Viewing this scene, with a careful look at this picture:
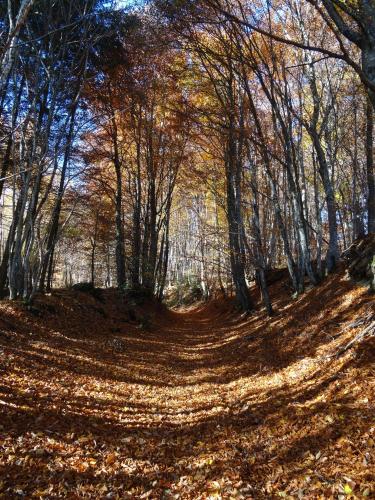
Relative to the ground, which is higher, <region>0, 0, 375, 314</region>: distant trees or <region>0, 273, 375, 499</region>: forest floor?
<region>0, 0, 375, 314</region>: distant trees

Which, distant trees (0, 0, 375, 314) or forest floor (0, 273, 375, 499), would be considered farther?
distant trees (0, 0, 375, 314)

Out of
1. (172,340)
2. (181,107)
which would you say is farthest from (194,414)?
(181,107)

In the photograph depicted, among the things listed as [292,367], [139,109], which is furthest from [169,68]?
[292,367]

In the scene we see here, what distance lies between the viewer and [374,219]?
1291 centimetres

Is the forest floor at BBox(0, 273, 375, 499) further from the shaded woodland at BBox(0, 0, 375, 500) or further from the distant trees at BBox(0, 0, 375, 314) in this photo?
the distant trees at BBox(0, 0, 375, 314)

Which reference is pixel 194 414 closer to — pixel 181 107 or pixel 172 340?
pixel 172 340

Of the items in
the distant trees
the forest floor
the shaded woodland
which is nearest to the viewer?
the forest floor

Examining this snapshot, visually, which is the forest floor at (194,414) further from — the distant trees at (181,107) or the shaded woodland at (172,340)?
the distant trees at (181,107)

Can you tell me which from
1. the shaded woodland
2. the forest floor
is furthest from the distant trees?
the forest floor

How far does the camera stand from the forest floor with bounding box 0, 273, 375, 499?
3.38 meters

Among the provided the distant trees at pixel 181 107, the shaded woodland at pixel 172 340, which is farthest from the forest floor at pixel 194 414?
the distant trees at pixel 181 107

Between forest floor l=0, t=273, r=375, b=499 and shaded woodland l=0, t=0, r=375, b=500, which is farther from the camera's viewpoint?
shaded woodland l=0, t=0, r=375, b=500

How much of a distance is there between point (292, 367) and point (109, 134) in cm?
1404

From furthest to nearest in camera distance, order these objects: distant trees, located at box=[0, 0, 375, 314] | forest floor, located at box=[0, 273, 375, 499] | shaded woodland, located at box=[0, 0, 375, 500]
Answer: distant trees, located at box=[0, 0, 375, 314], shaded woodland, located at box=[0, 0, 375, 500], forest floor, located at box=[0, 273, 375, 499]
